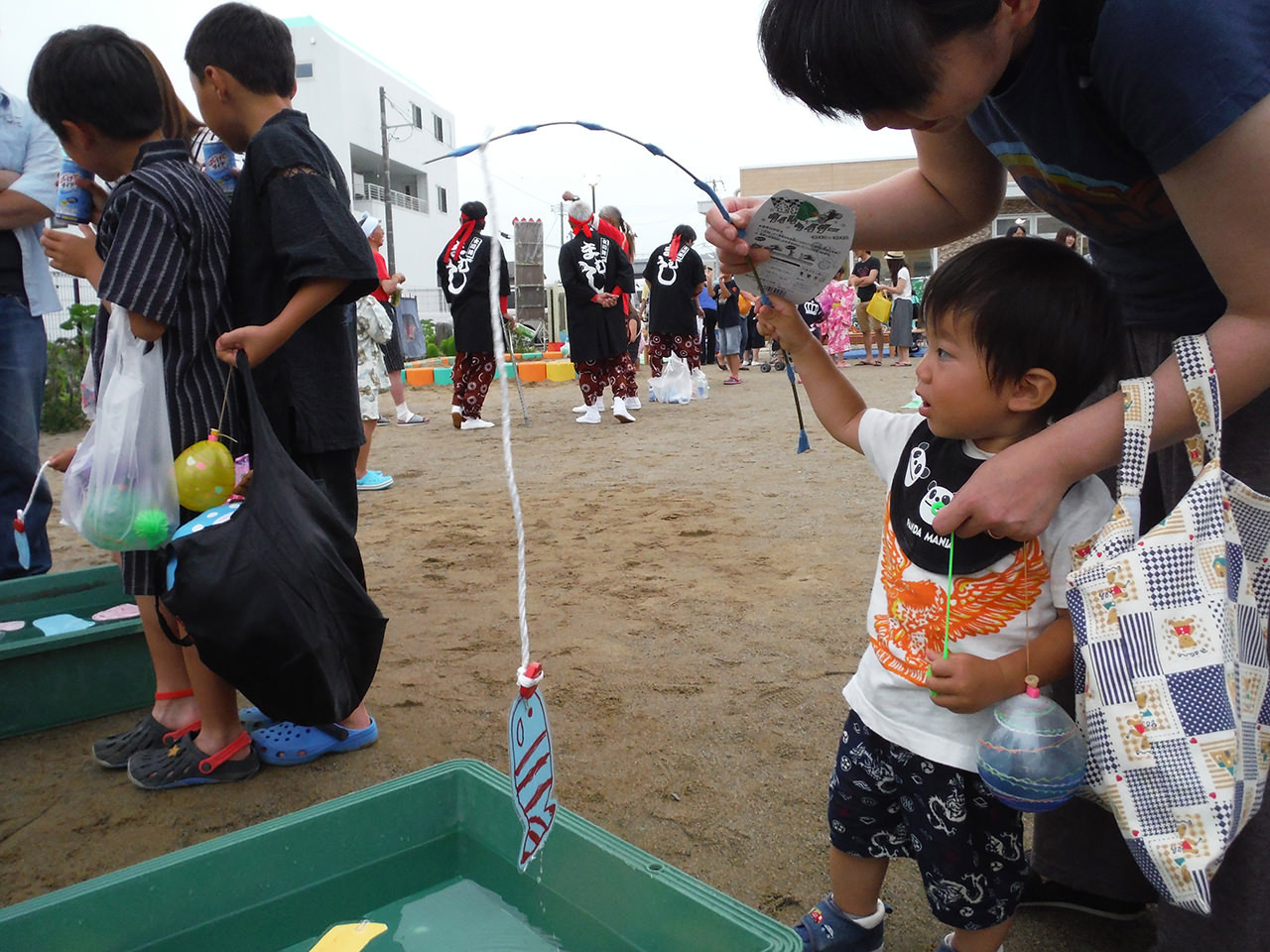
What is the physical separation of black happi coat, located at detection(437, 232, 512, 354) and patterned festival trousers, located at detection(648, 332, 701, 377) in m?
2.26

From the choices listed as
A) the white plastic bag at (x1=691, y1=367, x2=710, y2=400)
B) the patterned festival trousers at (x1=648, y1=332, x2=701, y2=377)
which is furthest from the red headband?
the white plastic bag at (x1=691, y1=367, x2=710, y2=400)

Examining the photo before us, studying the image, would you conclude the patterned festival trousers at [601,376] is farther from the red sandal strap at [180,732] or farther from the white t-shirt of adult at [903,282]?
the white t-shirt of adult at [903,282]

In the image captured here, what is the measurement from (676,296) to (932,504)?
7.44 metres

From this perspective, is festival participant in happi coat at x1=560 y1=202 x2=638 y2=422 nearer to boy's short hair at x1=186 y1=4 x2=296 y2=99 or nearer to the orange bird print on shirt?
boy's short hair at x1=186 y1=4 x2=296 y2=99

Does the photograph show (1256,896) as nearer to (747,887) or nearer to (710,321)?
(747,887)

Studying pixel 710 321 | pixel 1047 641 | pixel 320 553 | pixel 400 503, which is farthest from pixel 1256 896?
pixel 710 321

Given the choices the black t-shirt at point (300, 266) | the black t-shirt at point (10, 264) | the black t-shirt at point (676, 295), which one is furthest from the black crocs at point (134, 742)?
the black t-shirt at point (676, 295)

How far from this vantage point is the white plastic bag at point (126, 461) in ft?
→ 5.46

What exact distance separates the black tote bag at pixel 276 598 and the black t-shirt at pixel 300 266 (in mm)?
247

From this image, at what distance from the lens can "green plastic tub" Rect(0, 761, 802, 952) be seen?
1172 mm

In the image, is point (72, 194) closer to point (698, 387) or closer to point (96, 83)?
point (96, 83)

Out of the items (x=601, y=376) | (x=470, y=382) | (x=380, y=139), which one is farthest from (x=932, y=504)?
(x=380, y=139)

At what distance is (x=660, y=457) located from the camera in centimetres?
562

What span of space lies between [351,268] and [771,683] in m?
1.36
